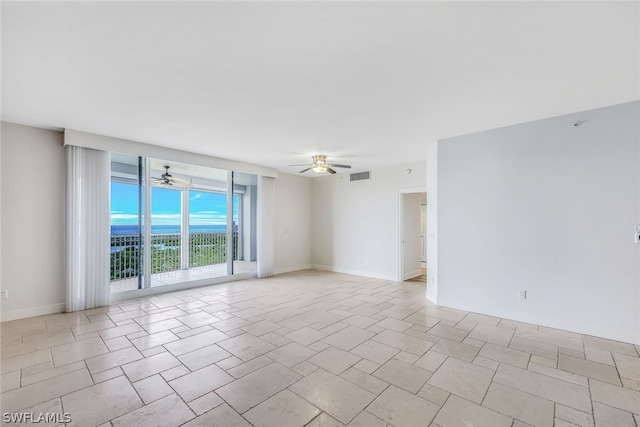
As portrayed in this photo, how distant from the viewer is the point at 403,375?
2.47 meters

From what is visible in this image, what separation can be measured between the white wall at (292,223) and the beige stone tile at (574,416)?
596 cm

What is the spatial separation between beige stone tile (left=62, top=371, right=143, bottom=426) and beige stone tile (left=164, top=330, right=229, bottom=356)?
24.3 inches

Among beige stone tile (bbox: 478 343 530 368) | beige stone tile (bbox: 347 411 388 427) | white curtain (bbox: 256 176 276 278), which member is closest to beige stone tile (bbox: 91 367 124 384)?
beige stone tile (bbox: 347 411 388 427)

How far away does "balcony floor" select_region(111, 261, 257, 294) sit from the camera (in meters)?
5.46

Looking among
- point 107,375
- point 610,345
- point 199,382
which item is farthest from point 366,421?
point 610,345

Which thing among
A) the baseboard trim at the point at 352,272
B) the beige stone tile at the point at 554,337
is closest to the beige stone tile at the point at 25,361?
the beige stone tile at the point at 554,337

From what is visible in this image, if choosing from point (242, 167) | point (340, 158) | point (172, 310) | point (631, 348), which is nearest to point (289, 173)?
point (242, 167)

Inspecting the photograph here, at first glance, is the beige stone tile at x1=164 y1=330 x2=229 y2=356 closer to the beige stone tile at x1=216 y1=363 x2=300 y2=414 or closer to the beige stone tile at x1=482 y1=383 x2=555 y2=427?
the beige stone tile at x1=216 y1=363 x2=300 y2=414

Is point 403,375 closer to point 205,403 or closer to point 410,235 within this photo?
point 205,403

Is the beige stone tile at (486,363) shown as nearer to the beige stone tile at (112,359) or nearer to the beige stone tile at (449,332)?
the beige stone tile at (449,332)

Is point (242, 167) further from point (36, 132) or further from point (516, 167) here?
point (516, 167)

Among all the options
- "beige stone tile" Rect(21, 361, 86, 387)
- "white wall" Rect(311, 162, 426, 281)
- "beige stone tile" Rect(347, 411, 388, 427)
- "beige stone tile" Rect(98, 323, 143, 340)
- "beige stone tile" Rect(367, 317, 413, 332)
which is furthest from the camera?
"white wall" Rect(311, 162, 426, 281)

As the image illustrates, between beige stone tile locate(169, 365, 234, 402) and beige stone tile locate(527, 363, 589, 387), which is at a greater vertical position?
beige stone tile locate(169, 365, 234, 402)

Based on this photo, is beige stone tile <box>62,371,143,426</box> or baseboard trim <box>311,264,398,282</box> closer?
beige stone tile <box>62,371,143,426</box>
